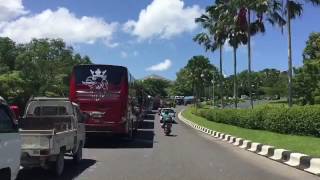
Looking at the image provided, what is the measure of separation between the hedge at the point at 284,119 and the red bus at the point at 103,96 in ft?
26.8

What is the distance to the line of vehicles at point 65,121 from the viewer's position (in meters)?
10.7

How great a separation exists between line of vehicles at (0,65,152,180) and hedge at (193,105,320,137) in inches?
305

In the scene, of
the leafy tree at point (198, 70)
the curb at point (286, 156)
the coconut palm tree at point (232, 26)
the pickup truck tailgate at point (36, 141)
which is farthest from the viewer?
the leafy tree at point (198, 70)

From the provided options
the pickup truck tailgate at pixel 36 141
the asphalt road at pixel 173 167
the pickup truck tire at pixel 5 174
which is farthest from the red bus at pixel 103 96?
the pickup truck tire at pixel 5 174

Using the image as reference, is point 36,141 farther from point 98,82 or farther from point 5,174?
point 98,82

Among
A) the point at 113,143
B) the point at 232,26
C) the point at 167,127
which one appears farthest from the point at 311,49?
the point at 113,143

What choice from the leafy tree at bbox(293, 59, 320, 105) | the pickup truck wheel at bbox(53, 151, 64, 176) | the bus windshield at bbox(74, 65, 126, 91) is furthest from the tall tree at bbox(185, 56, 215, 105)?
the pickup truck wheel at bbox(53, 151, 64, 176)

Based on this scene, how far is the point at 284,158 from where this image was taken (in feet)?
64.6

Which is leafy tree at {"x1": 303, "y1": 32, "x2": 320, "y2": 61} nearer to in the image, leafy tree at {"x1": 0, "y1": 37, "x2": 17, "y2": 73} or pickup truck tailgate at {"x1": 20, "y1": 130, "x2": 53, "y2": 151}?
leafy tree at {"x1": 0, "y1": 37, "x2": 17, "y2": 73}

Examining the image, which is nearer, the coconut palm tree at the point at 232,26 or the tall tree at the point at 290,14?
the tall tree at the point at 290,14

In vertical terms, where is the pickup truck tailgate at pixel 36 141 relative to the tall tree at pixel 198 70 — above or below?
below

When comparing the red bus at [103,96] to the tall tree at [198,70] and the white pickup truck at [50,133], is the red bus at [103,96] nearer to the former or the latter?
the white pickup truck at [50,133]

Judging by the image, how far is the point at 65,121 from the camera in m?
18.8

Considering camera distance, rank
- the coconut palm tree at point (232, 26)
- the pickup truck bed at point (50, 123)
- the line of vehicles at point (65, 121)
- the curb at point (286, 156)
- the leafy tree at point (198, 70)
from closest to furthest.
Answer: the line of vehicles at point (65, 121), the curb at point (286, 156), the pickup truck bed at point (50, 123), the coconut palm tree at point (232, 26), the leafy tree at point (198, 70)
